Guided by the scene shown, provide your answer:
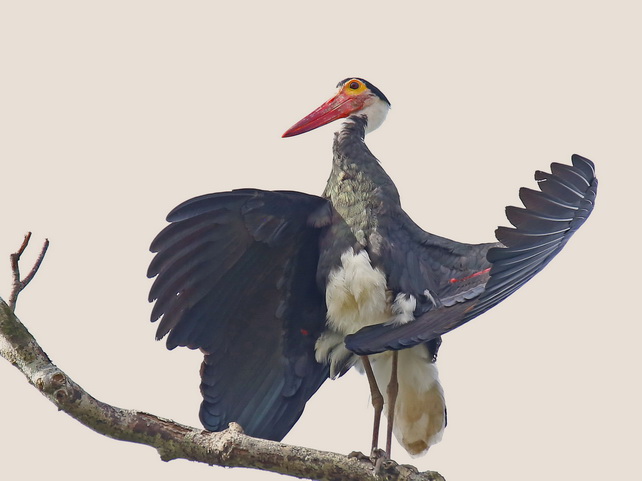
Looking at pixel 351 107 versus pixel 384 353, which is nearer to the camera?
pixel 384 353

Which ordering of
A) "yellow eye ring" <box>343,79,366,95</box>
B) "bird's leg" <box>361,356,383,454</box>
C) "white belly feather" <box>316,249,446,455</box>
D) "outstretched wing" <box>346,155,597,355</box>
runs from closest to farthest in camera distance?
1. "outstretched wing" <box>346,155,597,355</box>
2. "white belly feather" <box>316,249,446,455</box>
3. "bird's leg" <box>361,356,383,454</box>
4. "yellow eye ring" <box>343,79,366,95</box>

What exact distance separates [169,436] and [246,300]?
4.18ft

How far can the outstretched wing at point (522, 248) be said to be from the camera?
536 centimetres

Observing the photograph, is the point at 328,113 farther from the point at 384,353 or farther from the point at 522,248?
the point at 522,248

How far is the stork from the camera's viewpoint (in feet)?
Answer: 19.9

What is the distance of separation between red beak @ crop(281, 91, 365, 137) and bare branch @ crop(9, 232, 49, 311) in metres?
2.10

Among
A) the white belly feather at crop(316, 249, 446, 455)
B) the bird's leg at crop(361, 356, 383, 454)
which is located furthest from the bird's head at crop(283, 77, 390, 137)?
the bird's leg at crop(361, 356, 383, 454)

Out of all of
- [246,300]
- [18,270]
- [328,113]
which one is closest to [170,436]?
[18,270]

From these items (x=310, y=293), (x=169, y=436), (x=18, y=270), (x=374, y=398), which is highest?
(x=310, y=293)

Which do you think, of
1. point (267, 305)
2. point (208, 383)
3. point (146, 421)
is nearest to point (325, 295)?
point (267, 305)

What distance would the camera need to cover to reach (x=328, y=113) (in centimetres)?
689

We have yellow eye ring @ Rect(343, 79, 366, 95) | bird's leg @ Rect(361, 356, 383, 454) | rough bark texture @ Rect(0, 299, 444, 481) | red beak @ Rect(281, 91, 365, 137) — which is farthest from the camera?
yellow eye ring @ Rect(343, 79, 366, 95)

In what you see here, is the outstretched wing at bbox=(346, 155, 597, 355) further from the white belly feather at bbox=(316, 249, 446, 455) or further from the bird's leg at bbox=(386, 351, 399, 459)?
the bird's leg at bbox=(386, 351, 399, 459)

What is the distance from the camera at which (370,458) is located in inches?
221
